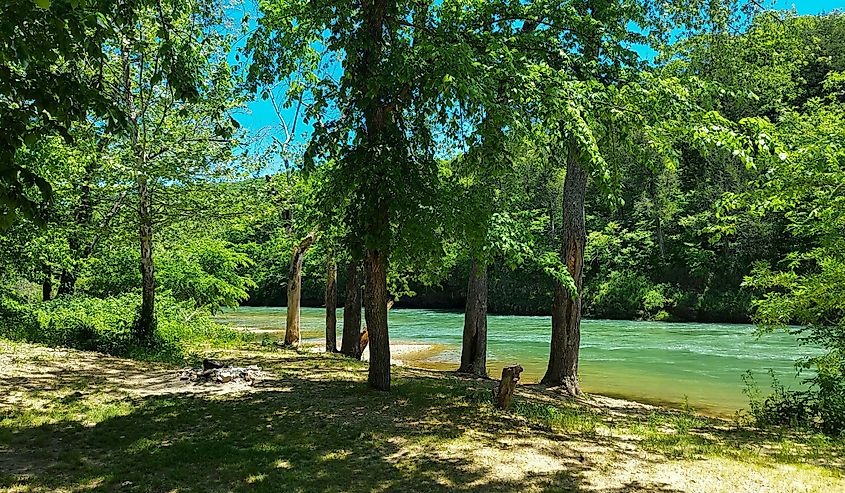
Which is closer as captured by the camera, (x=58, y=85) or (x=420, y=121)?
(x=58, y=85)

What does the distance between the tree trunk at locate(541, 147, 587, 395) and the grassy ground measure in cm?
169

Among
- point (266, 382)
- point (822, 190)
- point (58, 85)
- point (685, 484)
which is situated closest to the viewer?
point (58, 85)

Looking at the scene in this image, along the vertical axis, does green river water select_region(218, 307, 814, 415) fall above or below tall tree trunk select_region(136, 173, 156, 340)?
below

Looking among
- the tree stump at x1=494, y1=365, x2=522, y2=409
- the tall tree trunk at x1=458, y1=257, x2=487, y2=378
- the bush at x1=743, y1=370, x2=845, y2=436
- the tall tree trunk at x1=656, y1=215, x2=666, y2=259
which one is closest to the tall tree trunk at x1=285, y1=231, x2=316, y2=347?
the tall tree trunk at x1=458, y1=257, x2=487, y2=378

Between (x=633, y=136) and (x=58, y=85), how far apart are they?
20.8 ft

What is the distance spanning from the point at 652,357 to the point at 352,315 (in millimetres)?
11298

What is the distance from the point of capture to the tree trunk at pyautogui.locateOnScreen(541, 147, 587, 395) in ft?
33.5

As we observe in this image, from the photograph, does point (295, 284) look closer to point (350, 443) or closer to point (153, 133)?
point (153, 133)

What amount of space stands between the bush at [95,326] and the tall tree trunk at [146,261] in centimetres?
22

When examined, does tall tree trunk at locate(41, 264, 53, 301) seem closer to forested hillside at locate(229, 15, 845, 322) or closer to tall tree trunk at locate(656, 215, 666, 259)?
forested hillside at locate(229, 15, 845, 322)

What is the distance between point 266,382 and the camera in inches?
340

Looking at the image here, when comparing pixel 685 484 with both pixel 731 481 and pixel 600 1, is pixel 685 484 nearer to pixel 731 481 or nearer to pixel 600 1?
pixel 731 481

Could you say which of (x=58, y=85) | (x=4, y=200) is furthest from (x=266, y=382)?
(x=4, y=200)

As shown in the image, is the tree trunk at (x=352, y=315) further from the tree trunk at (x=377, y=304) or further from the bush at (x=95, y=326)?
the tree trunk at (x=377, y=304)
